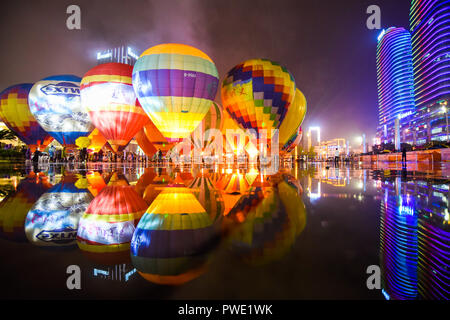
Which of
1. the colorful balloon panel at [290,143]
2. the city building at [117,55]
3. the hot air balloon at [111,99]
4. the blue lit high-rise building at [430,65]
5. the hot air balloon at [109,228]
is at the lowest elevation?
the hot air balloon at [109,228]

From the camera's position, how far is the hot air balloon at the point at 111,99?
18.8 meters

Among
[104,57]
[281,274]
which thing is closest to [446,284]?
[281,274]

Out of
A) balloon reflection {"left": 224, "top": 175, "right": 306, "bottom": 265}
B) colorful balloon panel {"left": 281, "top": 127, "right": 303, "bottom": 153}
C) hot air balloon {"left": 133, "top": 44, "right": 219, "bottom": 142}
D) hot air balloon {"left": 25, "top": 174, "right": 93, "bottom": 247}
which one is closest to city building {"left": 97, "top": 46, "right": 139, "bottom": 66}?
colorful balloon panel {"left": 281, "top": 127, "right": 303, "bottom": 153}

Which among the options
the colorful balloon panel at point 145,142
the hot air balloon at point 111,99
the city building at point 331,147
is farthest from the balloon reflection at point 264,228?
the city building at point 331,147

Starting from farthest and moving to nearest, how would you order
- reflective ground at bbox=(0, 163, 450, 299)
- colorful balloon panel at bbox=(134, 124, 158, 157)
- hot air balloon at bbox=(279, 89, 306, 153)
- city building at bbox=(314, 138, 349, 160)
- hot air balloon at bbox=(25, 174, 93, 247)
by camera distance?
1. city building at bbox=(314, 138, 349, 160)
2. colorful balloon panel at bbox=(134, 124, 158, 157)
3. hot air balloon at bbox=(279, 89, 306, 153)
4. hot air balloon at bbox=(25, 174, 93, 247)
5. reflective ground at bbox=(0, 163, 450, 299)

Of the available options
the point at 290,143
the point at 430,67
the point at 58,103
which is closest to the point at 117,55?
the point at 290,143

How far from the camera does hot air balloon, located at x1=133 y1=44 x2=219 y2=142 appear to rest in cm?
1619

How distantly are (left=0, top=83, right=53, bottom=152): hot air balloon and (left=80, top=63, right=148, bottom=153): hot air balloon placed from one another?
410 inches

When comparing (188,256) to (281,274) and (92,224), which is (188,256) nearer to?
(281,274)

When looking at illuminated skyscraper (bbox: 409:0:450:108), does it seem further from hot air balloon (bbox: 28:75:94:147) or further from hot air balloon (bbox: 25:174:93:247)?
hot air balloon (bbox: 25:174:93:247)

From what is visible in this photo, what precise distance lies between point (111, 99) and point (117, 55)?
15768cm

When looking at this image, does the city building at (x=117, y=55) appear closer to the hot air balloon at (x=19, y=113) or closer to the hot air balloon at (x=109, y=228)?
the hot air balloon at (x=19, y=113)

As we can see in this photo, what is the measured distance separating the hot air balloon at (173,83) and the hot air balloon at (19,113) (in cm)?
1611
